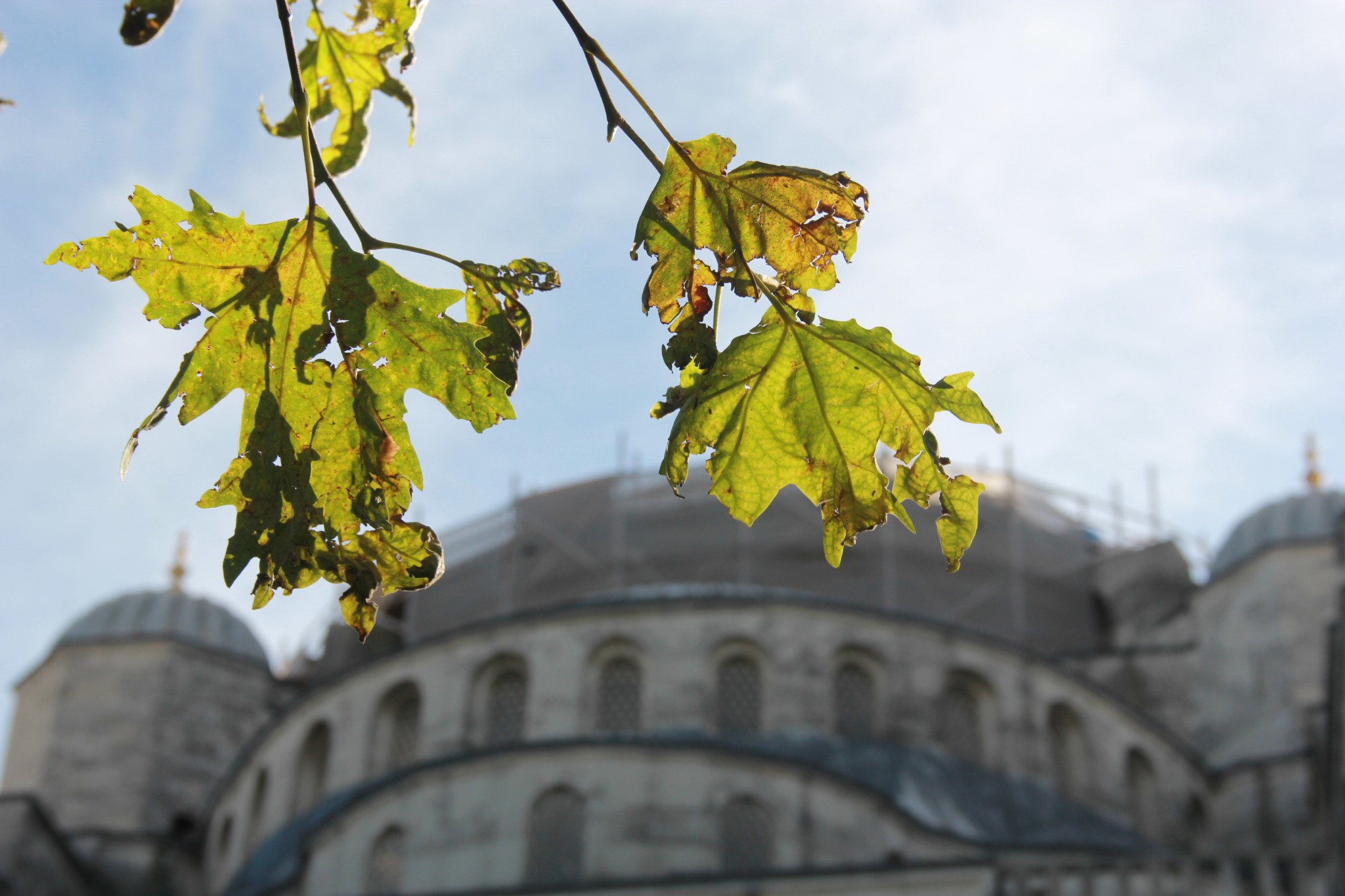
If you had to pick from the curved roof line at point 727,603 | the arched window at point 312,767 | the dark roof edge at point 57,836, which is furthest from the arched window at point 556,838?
the dark roof edge at point 57,836

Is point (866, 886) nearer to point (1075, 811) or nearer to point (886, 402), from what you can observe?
point (1075, 811)

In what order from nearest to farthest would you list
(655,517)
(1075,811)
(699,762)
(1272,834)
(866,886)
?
(866,886), (699,762), (1075,811), (1272,834), (655,517)

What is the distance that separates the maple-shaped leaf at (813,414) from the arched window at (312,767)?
24316mm

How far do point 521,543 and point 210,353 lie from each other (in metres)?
29.9

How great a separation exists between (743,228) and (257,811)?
25775 mm

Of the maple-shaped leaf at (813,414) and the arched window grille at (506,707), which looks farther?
the arched window grille at (506,707)

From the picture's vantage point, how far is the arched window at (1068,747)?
81.7 feet

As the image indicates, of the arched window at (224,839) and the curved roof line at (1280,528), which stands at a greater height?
the curved roof line at (1280,528)

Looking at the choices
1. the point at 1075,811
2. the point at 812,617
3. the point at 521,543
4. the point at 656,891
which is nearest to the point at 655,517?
the point at 521,543

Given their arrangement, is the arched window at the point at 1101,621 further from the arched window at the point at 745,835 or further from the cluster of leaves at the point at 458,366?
the cluster of leaves at the point at 458,366

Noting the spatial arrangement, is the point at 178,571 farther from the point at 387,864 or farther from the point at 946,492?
the point at 946,492

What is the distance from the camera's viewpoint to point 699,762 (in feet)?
69.4

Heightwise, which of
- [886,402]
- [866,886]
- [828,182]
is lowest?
[886,402]


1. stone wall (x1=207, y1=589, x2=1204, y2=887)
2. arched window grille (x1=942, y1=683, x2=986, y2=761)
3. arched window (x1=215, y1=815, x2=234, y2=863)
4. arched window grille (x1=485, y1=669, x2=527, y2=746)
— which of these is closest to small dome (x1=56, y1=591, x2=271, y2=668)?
arched window (x1=215, y1=815, x2=234, y2=863)
